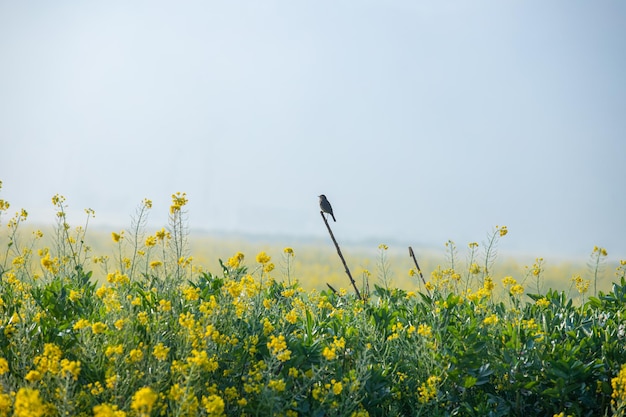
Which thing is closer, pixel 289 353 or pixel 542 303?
pixel 289 353

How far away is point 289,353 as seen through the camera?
2918 millimetres

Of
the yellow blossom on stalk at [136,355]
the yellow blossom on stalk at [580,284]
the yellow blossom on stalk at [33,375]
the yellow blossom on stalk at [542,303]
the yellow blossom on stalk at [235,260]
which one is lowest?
the yellow blossom on stalk at [33,375]

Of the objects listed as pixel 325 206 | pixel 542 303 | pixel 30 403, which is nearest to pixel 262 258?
pixel 325 206

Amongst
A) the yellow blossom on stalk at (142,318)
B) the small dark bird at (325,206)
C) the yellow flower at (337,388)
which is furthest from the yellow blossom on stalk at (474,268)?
the yellow blossom on stalk at (142,318)

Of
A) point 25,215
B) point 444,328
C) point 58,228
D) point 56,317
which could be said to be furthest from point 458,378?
point 25,215

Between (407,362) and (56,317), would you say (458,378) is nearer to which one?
(407,362)

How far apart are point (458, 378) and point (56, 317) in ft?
7.88

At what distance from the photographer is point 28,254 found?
523cm

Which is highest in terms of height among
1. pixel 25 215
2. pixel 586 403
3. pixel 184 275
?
pixel 25 215

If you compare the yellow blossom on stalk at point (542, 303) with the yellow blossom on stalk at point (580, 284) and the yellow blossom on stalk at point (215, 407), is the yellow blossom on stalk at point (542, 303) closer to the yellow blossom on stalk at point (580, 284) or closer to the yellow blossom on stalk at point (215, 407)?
the yellow blossom on stalk at point (580, 284)

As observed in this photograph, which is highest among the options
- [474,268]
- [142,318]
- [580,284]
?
[474,268]

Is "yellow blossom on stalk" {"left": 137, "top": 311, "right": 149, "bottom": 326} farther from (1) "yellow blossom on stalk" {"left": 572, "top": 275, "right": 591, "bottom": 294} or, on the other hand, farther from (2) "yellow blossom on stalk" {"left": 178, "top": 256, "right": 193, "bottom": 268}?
(1) "yellow blossom on stalk" {"left": 572, "top": 275, "right": 591, "bottom": 294}

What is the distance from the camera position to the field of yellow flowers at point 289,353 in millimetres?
2814

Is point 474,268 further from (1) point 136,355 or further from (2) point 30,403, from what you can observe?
(2) point 30,403
